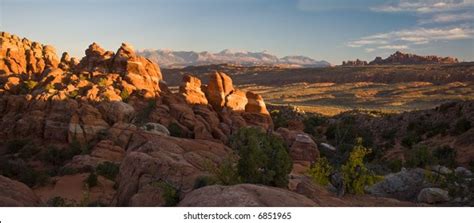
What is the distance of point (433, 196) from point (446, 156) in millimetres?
16644

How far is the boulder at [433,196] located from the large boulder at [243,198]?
27.4ft

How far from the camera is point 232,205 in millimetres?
8992

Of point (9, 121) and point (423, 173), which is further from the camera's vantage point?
point (9, 121)

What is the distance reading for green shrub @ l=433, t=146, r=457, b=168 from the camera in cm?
2879

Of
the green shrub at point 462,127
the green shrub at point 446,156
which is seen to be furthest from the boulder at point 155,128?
the green shrub at point 462,127

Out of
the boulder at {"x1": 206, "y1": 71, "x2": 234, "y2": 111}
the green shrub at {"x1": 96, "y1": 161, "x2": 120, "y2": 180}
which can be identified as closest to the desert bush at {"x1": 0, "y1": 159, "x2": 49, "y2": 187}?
the green shrub at {"x1": 96, "y1": 161, "x2": 120, "y2": 180}

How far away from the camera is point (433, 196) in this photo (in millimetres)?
16328

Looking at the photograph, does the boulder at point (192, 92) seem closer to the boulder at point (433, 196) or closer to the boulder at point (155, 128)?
the boulder at point (155, 128)

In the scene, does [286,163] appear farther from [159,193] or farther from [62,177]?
[62,177]

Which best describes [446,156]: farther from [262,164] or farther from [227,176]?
[227,176]

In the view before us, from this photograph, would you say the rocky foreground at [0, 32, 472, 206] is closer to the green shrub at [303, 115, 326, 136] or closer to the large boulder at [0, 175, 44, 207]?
the large boulder at [0, 175, 44, 207]

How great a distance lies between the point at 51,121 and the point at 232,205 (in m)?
25.7

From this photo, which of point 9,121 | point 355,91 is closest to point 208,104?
point 9,121

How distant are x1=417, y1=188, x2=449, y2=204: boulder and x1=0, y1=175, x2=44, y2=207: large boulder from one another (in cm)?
1310
